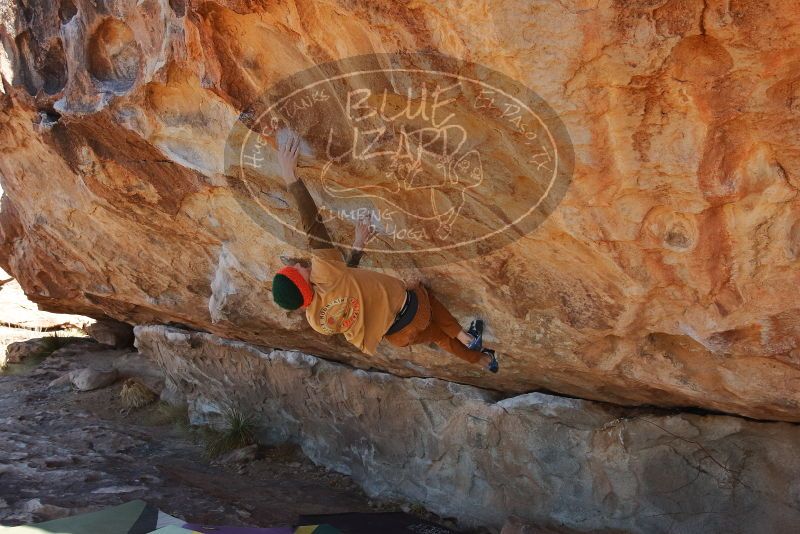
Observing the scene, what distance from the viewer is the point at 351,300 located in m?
3.49

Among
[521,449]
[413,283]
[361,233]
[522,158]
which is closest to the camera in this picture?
[522,158]

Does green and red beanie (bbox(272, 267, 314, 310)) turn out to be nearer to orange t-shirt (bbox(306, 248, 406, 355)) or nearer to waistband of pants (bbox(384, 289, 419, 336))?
orange t-shirt (bbox(306, 248, 406, 355))

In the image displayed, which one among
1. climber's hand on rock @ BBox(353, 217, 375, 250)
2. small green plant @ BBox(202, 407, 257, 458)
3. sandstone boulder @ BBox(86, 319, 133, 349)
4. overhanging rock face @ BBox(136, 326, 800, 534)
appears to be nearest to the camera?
climber's hand on rock @ BBox(353, 217, 375, 250)

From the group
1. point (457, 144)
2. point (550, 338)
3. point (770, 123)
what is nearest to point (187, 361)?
point (550, 338)

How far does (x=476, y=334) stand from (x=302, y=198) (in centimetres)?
134

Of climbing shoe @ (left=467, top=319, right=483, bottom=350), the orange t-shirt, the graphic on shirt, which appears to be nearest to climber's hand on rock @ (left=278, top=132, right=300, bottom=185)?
the orange t-shirt

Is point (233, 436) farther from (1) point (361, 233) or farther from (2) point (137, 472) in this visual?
(1) point (361, 233)

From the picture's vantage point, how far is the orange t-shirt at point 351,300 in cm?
340

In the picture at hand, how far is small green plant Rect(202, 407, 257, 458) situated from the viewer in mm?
6508

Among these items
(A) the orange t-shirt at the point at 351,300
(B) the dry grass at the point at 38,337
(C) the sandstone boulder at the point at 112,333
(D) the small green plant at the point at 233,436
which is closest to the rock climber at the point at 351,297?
(A) the orange t-shirt at the point at 351,300

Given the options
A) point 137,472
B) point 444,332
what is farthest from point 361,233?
point 137,472

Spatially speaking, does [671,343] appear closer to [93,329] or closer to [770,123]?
[770,123]

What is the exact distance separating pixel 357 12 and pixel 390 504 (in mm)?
3927

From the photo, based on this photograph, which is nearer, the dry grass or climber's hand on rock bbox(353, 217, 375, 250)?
climber's hand on rock bbox(353, 217, 375, 250)
